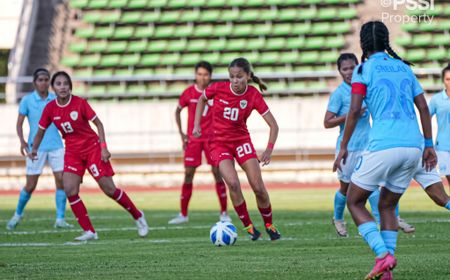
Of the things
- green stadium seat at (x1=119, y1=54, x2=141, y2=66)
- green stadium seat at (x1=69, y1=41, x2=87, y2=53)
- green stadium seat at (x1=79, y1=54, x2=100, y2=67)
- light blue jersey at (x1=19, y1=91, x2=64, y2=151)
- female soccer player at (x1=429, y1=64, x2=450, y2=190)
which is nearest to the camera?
female soccer player at (x1=429, y1=64, x2=450, y2=190)

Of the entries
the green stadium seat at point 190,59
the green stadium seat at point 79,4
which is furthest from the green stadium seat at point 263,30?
the green stadium seat at point 79,4

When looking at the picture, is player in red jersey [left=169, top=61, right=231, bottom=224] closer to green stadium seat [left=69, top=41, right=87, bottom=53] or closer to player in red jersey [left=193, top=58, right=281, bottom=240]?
player in red jersey [left=193, top=58, right=281, bottom=240]

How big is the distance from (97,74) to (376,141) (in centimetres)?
2298

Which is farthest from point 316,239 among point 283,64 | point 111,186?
point 283,64

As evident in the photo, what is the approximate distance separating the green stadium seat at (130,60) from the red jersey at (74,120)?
17.2 m

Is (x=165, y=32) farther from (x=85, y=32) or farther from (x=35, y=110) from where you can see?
(x=35, y=110)

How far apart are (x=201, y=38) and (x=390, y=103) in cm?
2293

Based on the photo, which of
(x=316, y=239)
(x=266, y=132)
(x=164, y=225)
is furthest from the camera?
(x=266, y=132)

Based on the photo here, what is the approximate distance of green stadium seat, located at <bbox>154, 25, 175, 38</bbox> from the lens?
29547mm

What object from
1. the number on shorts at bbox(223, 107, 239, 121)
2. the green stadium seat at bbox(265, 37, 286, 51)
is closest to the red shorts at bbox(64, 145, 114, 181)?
the number on shorts at bbox(223, 107, 239, 121)

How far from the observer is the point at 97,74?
2947 cm

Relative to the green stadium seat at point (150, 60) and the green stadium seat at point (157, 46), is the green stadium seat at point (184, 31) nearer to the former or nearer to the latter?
the green stadium seat at point (157, 46)

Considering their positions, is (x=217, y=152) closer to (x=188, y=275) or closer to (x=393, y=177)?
(x=188, y=275)

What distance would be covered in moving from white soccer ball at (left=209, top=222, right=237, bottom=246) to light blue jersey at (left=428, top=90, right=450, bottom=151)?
121 inches
